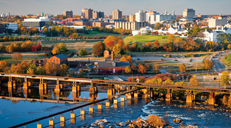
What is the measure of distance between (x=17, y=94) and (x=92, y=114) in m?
16.4

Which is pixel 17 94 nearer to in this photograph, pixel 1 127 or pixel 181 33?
pixel 1 127

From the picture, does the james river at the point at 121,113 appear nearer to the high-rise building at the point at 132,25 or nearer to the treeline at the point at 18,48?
the treeline at the point at 18,48

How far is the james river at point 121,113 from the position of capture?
33.4 metres

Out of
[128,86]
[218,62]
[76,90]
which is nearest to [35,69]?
[76,90]

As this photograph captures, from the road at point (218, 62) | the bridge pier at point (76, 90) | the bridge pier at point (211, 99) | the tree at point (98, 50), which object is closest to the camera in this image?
the bridge pier at point (211, 99)

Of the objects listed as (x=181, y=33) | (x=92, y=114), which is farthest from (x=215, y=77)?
(x=181, y=33)

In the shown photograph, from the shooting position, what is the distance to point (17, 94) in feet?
156

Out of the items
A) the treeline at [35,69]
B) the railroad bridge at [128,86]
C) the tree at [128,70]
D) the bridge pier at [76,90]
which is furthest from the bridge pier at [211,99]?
the treeline at [35,69]

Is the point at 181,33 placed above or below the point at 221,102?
above

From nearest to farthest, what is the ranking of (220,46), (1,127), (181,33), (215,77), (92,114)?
(1,127) < (92,114) < (215,77) < (220,46) < (181,33)

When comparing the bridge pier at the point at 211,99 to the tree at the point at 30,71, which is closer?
the bridge pier at the point at 211,99

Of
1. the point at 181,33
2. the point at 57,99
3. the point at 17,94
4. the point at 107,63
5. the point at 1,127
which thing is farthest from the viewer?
the point at 181,33

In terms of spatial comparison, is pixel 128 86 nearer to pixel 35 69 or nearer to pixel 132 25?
pixel 35 69

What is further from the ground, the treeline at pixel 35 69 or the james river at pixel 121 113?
the treeline at pixel 35 69
